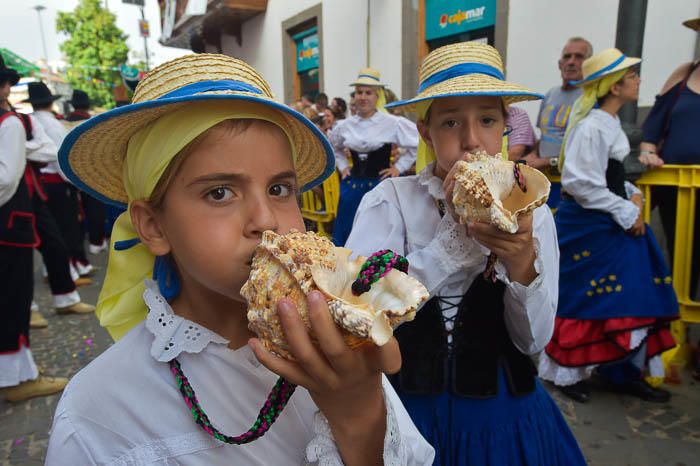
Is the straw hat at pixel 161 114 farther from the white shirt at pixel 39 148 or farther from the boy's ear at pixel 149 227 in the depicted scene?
the white shirt at pixel 39 148

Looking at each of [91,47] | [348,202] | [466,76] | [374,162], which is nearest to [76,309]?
[348,202]

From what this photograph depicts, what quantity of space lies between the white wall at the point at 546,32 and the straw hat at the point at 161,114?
603 centimetres

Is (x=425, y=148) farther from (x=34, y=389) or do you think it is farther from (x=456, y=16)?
(x=456, y=16)

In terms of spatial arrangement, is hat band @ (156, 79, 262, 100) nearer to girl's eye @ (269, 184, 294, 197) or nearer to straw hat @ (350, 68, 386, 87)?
girl's eye @ (269, 184, 294, 197)

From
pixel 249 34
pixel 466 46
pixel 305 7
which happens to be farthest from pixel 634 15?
pixel 249 34

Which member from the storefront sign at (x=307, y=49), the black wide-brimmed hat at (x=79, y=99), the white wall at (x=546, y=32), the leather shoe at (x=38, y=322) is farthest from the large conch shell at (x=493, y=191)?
the storefront sign at (x=307, y=49)

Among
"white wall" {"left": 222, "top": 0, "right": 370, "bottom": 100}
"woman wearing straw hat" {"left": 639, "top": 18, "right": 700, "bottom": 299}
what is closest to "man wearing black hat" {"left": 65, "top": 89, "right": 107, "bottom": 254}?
"white wall" {"left": 222, "top": 0, "right": 370, "bottom": 100}

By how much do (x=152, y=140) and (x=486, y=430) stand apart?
1.47m

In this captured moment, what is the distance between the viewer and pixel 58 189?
7008mm

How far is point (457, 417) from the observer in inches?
71.6

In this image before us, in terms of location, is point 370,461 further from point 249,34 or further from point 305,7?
point 249,34

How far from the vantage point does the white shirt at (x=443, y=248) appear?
5.56 ft

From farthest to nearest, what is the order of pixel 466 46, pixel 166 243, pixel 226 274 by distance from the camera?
pixel 466 46 → pixel 166 243 → pixel 226 274

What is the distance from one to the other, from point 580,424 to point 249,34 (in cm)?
1656
